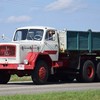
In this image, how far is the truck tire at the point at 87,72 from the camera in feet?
83.9

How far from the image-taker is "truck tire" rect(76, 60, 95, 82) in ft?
83.9

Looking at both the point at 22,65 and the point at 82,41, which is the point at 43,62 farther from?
the point at 82,41

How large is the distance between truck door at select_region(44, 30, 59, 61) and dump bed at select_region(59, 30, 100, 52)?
33 cm

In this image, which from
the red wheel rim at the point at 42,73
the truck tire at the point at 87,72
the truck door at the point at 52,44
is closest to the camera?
the red wheel rim at the point at 42,73

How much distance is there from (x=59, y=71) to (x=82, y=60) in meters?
1.39

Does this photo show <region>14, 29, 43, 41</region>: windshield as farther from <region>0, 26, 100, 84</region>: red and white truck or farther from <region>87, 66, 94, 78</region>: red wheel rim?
<region>87, 66, 94, 78</region>: red wheel rim

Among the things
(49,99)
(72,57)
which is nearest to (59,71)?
(72,57)

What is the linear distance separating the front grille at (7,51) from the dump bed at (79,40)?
305 cm

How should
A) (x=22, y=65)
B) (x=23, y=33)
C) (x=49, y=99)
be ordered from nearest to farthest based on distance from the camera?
1. (x=49, y=99)
2. (x=22, y=65)
3. (x=23, y=33)

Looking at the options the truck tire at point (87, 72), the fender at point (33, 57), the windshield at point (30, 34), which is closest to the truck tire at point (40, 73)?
the fender at point (33, 57)

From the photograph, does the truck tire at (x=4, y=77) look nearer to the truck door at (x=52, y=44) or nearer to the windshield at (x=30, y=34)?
the windshield at (x=30, y=34)

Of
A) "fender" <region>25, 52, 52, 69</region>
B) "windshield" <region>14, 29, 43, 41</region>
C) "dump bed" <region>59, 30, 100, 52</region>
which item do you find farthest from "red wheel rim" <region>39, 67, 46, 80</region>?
"dump bed" <region>59, 30, 100, 52</region>

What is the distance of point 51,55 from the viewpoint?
24.4m

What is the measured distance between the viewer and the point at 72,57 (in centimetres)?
2550
